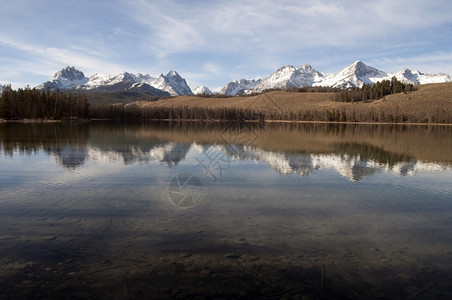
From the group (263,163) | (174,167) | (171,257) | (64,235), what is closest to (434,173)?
(263,163)

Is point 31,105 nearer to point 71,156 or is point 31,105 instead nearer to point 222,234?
point 71,156

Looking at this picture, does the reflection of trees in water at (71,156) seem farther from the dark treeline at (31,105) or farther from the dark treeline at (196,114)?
the dark treeline at (196,114)

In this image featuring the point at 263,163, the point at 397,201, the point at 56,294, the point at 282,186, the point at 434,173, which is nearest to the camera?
the point at 56,294

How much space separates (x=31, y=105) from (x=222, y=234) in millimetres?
121775

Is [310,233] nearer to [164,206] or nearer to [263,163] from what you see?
[164,206]

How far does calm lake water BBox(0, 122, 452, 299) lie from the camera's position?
25.8 feet

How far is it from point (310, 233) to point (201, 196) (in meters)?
6.58

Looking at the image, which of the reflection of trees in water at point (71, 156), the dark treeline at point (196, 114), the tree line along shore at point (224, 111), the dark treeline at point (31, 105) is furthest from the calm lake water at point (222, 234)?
the dark treeline at point (196, 114)

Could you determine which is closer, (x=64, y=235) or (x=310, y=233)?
(x=64, y=235)

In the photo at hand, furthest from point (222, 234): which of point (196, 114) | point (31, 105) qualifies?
point (196, 114)

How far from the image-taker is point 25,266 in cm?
853

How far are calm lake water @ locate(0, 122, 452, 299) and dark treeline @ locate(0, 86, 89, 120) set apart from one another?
10154 cm

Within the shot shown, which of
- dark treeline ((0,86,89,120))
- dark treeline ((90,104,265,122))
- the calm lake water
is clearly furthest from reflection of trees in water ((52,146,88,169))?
dark treeline ((90,104,265,122))

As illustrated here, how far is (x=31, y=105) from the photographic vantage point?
108562mm
